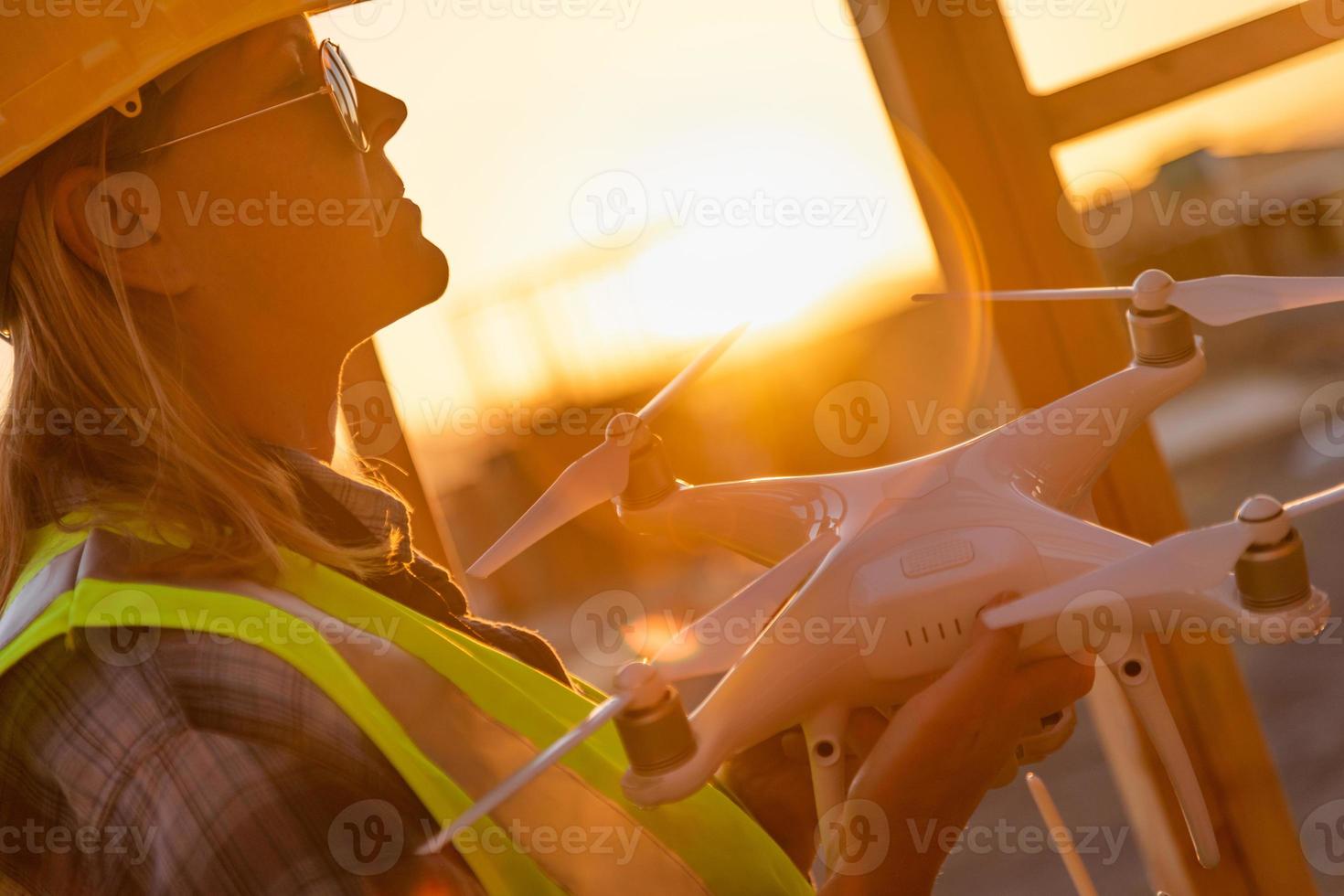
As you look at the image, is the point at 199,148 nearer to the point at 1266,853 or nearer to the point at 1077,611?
the point at 1077,611

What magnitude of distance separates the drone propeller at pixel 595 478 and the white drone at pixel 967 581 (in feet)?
0.40

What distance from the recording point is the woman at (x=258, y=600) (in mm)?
832

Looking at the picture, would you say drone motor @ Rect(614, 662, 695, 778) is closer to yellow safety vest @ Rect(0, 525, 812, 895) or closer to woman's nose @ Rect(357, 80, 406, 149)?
yellow safety vest @ Rect(0, 525, 812, 895)

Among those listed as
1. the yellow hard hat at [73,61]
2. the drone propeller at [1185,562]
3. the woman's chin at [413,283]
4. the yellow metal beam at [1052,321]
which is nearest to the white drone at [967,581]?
the drone propeller at [1185,562]

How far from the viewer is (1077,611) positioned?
2.73 ft

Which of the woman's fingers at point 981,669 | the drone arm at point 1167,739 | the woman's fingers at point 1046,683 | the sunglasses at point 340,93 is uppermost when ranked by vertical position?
the sunglasses at point 340,93

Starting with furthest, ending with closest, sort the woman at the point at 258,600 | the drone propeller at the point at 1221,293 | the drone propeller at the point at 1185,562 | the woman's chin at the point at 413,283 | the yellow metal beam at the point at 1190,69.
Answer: the yellow metal beam at the point at 1190,69
the woman's chin at the point at 413,283
the drone propeller at the point at 1221,293
the woman at the point at 258,600
the drone propeller at the point at 1185,562

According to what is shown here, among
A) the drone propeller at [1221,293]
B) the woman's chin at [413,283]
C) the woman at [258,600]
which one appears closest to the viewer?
the woman at [258,600]

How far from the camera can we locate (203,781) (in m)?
0.80

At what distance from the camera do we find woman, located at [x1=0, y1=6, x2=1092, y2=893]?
83 centimetres

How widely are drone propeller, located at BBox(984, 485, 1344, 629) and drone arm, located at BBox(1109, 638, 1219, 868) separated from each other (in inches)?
5.0

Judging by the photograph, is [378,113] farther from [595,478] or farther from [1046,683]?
[1046,683]

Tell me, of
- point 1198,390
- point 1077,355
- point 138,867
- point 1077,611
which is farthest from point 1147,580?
point 1198,390

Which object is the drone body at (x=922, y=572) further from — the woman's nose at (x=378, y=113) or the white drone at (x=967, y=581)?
the woman's nose at (x=378, y=113)
